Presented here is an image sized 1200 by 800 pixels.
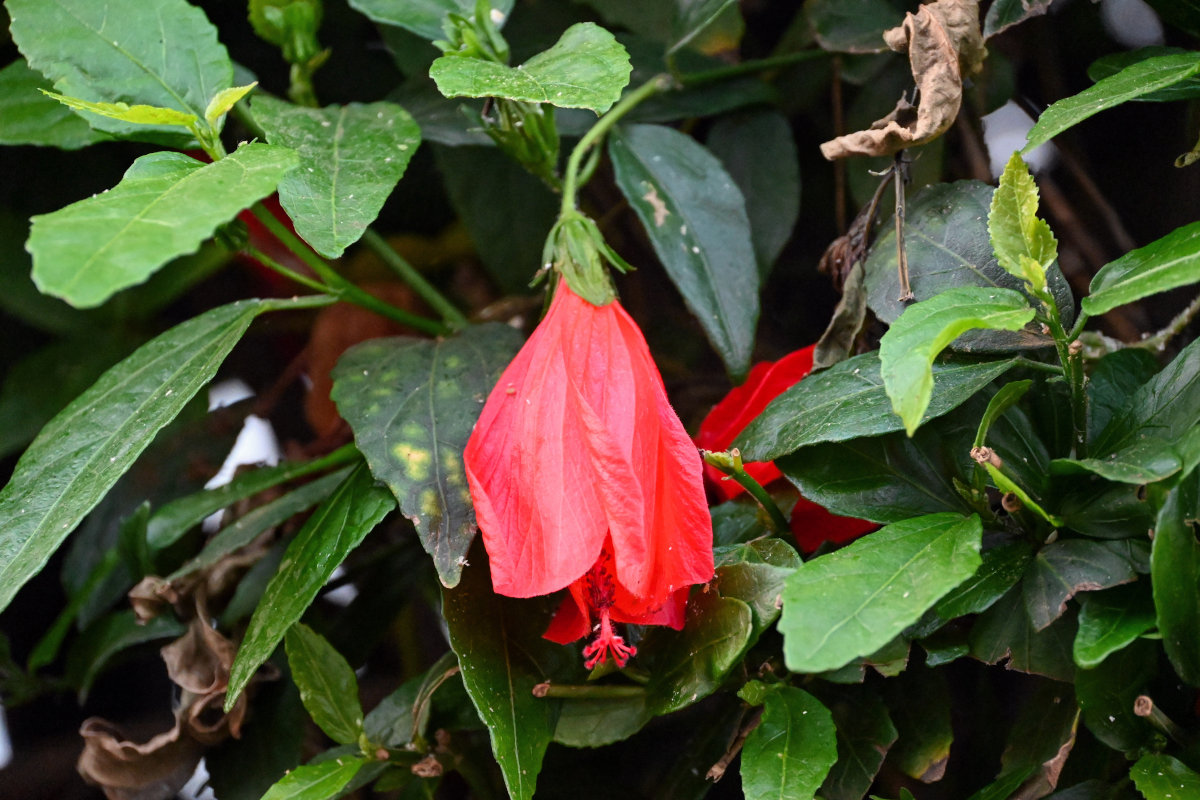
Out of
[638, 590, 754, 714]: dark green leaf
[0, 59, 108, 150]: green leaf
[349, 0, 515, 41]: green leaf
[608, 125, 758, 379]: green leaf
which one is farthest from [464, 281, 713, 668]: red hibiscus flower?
[0, 59, 108, 150]: green leaf

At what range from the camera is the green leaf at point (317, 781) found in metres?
0.50

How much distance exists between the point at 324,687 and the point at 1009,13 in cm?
55

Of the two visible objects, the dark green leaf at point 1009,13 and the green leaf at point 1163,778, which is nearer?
the green leaf at point 1163,778

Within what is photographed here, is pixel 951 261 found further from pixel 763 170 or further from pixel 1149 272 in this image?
pixel 763 170

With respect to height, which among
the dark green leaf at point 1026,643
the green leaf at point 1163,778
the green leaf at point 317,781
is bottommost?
→ the green leaf at point 317,781

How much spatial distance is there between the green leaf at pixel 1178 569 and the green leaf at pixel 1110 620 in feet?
0.04

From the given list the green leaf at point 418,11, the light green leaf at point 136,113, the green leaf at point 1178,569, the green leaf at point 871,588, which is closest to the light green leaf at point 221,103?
the light green leaf at point 136,113

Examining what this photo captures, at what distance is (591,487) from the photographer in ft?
1.45

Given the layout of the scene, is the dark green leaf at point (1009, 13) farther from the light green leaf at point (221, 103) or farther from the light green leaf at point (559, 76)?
the light green leaf at point (221, 103)

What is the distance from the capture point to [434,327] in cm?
65

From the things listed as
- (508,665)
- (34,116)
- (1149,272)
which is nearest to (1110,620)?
(1149,272)

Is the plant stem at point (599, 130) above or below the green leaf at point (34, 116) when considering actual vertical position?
above

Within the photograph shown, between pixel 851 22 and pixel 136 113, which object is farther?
pixel 851 22

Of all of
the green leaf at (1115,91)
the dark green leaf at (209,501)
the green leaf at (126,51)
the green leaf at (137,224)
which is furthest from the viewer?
the dark green leaf at (209,501)
